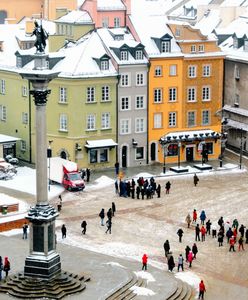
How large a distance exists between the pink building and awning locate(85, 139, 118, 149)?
43.6 ft

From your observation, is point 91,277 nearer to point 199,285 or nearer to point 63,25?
point 199,285

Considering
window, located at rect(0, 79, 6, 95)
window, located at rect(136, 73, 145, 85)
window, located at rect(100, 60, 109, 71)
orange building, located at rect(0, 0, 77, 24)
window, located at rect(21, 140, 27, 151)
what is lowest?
window, located at rect(21, 140, 27, 151)

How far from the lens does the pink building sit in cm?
8665

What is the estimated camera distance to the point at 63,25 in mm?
86375

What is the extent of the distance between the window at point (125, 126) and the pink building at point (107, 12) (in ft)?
37.0

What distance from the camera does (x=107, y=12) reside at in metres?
87.7

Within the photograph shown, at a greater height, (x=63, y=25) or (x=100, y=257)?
(x=63, y=25)

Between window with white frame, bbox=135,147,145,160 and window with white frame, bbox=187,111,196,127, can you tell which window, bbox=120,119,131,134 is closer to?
window with white frame, bbox=135,147,145,160

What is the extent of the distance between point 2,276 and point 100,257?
7.34m

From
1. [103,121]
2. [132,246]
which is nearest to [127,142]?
[103,121]

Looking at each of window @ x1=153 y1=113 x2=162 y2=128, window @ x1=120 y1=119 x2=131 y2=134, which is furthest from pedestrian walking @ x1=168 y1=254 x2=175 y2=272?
window @ x1=153 y1=113 x2=162 y2=128

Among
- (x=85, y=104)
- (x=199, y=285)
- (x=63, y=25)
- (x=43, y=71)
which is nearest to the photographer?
(x=43, y=71)

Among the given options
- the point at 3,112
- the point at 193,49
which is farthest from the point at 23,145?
the point at 193,49

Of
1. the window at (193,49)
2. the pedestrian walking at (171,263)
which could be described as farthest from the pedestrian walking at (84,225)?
the window at (193,49)
